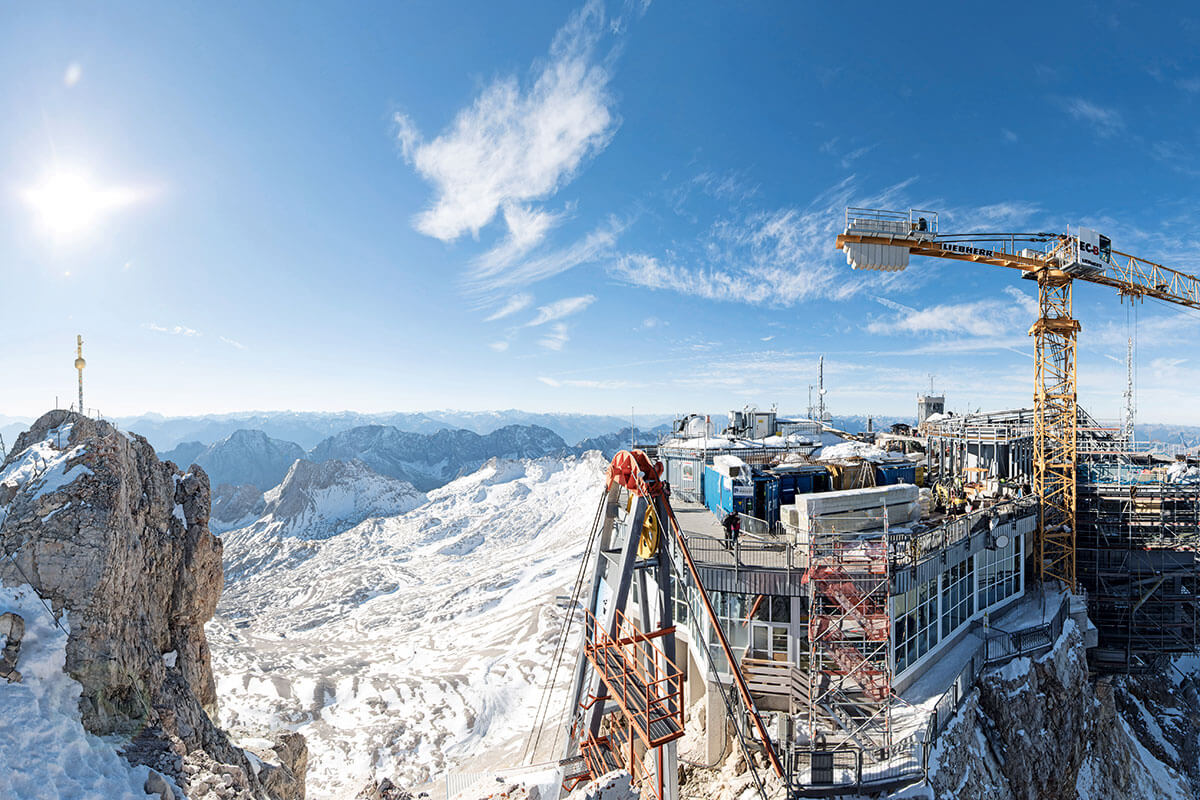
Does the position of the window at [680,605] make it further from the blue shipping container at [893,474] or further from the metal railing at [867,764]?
the blue shipping container at [893,474]

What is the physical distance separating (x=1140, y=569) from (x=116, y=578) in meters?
46.7

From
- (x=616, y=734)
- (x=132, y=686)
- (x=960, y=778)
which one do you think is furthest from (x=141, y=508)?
(x=960, y=778)

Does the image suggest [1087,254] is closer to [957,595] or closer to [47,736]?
[957,595]

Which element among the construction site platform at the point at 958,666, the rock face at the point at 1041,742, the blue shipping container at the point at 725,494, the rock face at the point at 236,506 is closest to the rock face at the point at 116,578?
the blue shipping container at the point at 725,494

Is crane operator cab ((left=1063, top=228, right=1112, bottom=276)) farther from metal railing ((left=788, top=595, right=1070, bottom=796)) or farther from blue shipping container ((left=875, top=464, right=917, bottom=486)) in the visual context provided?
metal railing ((left=788, top=595, right=1070, bottom=796))

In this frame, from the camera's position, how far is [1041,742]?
65.5ft

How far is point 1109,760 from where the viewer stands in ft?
76.8

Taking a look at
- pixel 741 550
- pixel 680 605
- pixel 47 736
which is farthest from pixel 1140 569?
pixel 47 736

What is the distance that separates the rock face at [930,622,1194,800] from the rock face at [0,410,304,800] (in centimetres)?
2044

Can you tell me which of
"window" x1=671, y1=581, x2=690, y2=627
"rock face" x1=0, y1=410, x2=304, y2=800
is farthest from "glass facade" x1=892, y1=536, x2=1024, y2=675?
"rock face" x1=0, y1=410, x2=304, y2=800

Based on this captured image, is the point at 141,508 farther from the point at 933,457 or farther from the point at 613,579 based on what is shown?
the point at 933,457

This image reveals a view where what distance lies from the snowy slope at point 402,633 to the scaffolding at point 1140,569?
37.4m

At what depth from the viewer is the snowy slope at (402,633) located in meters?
39.4

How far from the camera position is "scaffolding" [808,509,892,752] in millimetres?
15680
